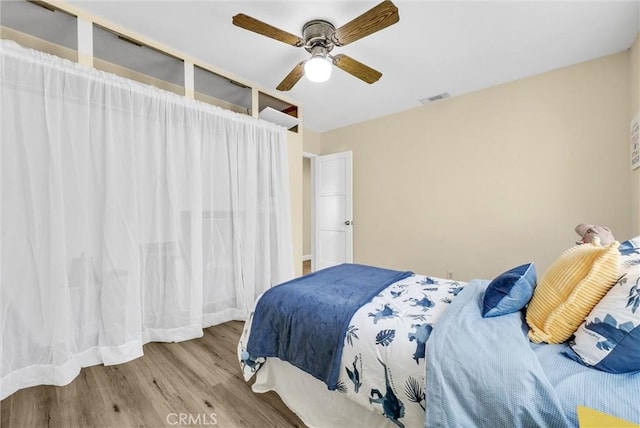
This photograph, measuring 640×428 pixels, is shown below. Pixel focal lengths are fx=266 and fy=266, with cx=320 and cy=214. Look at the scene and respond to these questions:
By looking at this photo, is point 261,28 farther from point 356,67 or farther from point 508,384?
point 508,384

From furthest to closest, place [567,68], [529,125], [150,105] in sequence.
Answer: [529,125] < [567,68] < [150,105]

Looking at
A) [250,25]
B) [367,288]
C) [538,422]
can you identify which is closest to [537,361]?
[538,422]

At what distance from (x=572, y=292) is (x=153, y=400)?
7.54ft

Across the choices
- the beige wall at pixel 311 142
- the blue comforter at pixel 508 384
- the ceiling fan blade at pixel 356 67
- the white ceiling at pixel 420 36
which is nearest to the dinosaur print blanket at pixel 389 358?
the blue comforter at pixel 508 384

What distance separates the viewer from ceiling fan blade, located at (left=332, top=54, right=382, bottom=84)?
2082mm

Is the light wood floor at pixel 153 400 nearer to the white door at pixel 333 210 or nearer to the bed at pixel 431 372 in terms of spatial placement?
the bed at pixel 431 372

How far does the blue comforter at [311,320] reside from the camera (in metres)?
1.36

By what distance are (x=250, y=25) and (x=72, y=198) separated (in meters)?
1.75

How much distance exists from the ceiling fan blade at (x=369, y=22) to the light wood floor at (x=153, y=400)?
2411 millimetres

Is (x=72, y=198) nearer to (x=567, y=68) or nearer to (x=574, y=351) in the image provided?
(x=574, y=351)

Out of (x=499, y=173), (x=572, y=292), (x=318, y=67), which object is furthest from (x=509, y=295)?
(x=499, y=173)

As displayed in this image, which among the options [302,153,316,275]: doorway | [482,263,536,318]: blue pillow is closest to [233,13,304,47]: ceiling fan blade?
[482,263,536,318]: blue pillow

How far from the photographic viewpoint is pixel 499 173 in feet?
9.80

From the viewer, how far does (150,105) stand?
2.29 m
